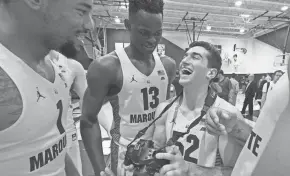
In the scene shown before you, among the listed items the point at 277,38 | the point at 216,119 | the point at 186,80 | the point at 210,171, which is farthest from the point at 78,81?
the point at 277,38

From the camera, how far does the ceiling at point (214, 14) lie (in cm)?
1098

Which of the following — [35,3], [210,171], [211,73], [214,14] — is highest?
[214,14]

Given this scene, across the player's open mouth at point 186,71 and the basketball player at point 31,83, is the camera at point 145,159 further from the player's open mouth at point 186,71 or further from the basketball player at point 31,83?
the player's open mouth at point 186,71

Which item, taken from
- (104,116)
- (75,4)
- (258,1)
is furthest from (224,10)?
(75,4)

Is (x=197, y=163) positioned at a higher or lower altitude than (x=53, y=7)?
lower

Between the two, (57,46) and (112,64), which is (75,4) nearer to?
(57,46)

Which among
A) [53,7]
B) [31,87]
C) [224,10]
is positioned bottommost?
[31,87]

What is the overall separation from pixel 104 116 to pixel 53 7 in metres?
1.95

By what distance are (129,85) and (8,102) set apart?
94 cm

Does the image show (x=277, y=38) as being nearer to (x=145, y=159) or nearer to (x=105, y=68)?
(x=105, y=68)

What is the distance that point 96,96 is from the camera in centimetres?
156

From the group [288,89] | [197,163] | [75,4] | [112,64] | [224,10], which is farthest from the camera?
[224,10]

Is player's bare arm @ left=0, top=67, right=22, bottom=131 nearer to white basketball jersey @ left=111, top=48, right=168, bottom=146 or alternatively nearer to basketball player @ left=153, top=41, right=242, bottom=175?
white basketball jersey @ left=111, top=48, right=168, bottom=146

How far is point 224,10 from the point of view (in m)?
11.9
